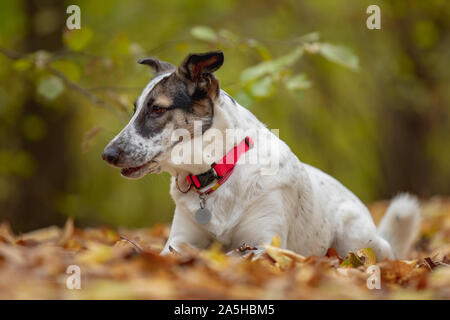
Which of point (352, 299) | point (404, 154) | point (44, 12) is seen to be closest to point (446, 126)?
point (404, 154)

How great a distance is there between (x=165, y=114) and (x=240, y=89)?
148 cm

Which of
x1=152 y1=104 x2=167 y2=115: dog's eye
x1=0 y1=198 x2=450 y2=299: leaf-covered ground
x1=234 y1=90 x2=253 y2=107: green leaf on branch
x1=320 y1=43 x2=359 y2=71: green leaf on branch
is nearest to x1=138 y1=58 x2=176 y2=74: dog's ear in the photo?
x1=152 y1=104 x2=167 y2=115: dog's eye

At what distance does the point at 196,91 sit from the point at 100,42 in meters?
6.94

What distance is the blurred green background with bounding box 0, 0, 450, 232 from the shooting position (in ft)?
28.5

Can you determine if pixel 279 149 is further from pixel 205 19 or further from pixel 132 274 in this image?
pixel 205 19

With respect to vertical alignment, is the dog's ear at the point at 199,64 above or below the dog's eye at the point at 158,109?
above

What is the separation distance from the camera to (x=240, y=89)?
190 inches

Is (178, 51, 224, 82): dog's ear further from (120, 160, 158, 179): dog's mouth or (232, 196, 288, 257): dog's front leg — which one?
(232, 196, 288, 257): dog's front leg

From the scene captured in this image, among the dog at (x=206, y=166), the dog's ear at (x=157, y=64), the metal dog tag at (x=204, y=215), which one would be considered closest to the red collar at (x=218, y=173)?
the dog at (x=206, y=166)

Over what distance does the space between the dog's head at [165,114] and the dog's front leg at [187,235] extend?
0.40 metres

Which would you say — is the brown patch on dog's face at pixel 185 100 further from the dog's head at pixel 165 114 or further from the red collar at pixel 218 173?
the red collar at pixel 218 173

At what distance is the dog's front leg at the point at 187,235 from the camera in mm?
3568

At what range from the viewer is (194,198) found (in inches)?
139

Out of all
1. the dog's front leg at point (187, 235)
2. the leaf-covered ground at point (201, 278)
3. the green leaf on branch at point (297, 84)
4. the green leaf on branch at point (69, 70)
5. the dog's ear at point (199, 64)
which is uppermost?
the green leaf on branch at point (69, 70)
